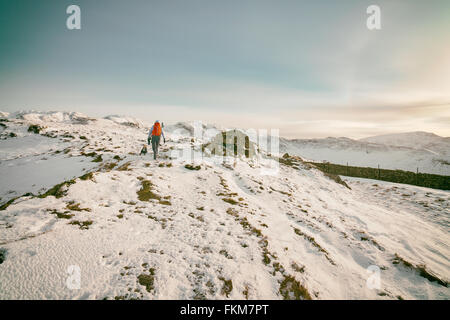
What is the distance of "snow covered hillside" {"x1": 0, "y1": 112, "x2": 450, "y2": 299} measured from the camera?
445 cm

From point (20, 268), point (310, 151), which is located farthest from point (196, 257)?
point (310, 151)

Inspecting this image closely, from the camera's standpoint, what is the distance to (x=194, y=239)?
6.44 metres

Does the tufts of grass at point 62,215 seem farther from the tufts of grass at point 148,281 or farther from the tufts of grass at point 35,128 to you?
the tufts of grass at point 35,128

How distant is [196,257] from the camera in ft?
18.2

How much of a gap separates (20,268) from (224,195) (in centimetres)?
824

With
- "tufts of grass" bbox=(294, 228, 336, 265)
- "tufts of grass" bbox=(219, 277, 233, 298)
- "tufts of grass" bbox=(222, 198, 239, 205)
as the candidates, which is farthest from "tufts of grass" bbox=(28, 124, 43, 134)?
"tufts of grass" bbox=(294, 228, 336, 265)

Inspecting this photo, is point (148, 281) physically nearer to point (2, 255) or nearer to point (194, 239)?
point (194, 239)

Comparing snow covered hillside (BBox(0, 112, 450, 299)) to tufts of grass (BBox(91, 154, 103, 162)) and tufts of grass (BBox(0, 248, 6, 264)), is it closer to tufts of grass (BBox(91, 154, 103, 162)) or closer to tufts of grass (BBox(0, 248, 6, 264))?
tufts of grass (BBox(0, 248, 6, 264))

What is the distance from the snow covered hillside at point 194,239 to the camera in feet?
14.6

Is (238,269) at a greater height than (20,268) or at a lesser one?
lesser

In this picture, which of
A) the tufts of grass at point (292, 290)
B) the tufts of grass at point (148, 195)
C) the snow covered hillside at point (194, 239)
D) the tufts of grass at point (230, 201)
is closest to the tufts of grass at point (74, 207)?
the snow covered hillside at point (194, 239)
